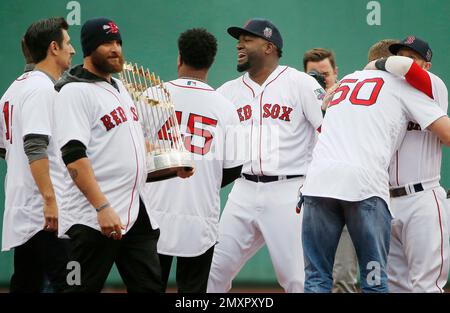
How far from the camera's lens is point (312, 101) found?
22.1ft

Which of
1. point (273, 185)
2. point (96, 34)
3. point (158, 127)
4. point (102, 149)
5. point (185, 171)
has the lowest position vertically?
point (273, 185)

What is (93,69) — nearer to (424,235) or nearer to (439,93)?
(439,93)

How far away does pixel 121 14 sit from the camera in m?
9.55

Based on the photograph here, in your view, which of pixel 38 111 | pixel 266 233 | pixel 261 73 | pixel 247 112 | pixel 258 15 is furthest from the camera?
pixel 258 15

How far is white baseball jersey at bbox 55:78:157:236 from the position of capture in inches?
200

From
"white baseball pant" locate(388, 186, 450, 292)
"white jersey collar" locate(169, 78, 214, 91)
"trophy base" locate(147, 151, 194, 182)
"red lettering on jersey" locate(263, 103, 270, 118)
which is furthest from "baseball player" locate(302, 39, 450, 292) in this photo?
"red lettering on jersey" locate(263, 103, 270, 118)

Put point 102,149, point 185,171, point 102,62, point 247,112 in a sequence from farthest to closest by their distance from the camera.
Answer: point 247,112
point 185,171
point 102,62
point 102,149

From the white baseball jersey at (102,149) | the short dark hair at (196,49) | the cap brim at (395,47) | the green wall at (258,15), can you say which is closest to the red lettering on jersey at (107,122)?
the white baseball jersey at (102,149)

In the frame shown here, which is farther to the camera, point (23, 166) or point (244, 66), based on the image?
point (244, 66)

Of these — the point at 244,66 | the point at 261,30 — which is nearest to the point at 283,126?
the point at 244,66

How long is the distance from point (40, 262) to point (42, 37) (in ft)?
4.69

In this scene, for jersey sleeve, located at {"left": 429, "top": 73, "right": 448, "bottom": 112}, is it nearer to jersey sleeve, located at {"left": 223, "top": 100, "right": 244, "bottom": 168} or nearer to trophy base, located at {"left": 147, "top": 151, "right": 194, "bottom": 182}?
jersey sleeve, located at {"left": 223, "top": 100, "right": 244, "bottom": 168}

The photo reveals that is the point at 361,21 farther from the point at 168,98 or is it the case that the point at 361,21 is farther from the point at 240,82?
the point at 168,98

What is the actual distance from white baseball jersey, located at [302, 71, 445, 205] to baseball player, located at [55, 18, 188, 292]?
3.45 feet
